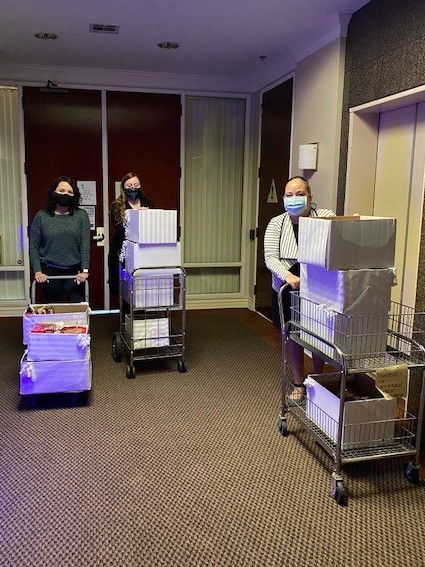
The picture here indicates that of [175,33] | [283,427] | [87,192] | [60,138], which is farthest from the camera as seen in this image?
[87,192]

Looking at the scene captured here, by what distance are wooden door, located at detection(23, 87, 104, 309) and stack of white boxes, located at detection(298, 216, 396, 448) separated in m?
3.70

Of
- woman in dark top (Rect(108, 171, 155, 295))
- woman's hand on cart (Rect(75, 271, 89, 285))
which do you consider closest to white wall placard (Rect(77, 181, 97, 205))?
woman in dark top (Rect(108, 171, 155, 295))

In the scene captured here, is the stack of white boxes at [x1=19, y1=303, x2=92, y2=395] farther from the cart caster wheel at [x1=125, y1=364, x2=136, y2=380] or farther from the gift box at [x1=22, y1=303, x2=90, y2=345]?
the cart caster wheel at [x1=125, y1=364, x2=136, y2=380]

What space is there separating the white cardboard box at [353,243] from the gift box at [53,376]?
1.70 metres

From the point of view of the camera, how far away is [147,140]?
5750 millimetres

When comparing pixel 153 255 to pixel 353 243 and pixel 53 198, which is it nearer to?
pixel 53 198

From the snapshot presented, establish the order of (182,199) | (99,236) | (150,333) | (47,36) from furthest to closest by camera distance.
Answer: (182,199) → (99,236) → (47,36) → (150,333)

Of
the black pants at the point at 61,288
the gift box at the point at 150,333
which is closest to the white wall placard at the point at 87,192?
the black pants at the point at 61,288

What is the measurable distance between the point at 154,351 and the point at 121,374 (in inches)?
15.1

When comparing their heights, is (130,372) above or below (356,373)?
below

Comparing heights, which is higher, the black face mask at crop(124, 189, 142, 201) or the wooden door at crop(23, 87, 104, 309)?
the wooden door at crop(23, 87, 104, 309)

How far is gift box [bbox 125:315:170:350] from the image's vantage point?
387 cm

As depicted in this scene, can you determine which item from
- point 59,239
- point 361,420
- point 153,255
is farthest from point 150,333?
point 361,420

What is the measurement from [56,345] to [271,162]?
3.16 metres
